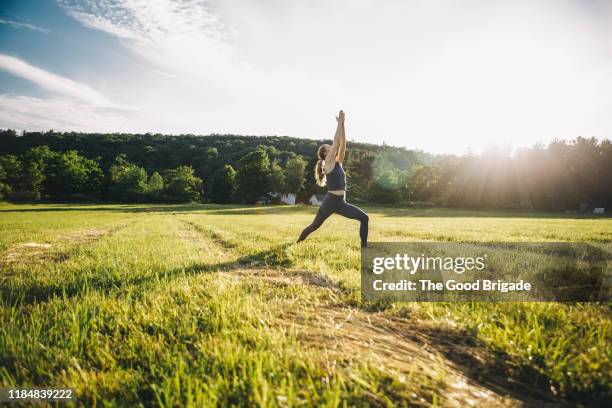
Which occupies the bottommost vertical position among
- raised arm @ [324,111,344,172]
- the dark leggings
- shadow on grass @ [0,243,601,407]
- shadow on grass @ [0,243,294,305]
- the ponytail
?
shadow on grass @ [0,243,294,305]

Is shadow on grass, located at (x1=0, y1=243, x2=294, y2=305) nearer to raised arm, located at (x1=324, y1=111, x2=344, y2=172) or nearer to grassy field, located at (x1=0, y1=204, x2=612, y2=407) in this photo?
grassy field, located at (x1=0, y1=204, x2=612, y2=407)

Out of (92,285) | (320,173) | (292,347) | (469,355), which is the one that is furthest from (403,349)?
(320,173)

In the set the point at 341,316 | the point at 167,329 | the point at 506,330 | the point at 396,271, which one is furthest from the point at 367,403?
the point at 396,271

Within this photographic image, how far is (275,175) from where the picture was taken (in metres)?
72.7

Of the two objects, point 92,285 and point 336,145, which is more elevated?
point 336,145

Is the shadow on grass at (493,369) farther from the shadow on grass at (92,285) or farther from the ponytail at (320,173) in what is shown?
the ponytail at (320,173)

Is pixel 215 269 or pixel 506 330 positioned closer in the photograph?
pixel 506 330

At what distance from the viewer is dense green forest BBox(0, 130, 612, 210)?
54406 mm

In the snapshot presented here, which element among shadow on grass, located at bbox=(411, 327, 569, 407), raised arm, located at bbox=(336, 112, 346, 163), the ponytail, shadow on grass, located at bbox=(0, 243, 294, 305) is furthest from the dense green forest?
shadow on grass, located at bbox=(411, 327, 569, 407)

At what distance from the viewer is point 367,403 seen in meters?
1.45

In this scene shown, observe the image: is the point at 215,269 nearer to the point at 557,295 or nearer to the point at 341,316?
the point at 341,316

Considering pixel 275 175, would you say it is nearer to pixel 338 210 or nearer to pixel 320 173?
pixel 320 173

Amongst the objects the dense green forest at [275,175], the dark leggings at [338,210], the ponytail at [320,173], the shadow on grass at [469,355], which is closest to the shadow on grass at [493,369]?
the shadow on grass at [469,355]

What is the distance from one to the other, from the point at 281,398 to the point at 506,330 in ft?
6.47
